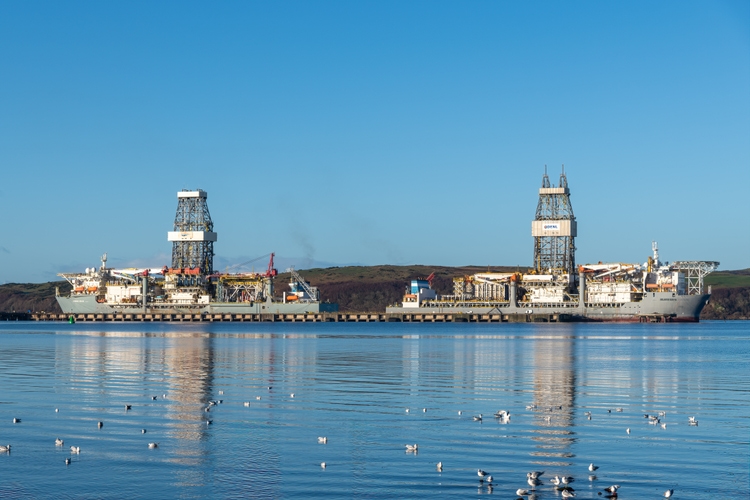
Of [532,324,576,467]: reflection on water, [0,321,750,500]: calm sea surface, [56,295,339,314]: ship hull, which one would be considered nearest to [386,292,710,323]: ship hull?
[56,295,339,314]: ship hull

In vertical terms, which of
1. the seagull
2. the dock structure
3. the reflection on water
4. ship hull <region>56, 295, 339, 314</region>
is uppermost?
ship hull <region>56, 295, 339, 314</region>

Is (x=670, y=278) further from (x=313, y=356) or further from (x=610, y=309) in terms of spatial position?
(x=313, y=356)

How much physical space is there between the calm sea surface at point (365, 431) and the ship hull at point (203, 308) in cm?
12419

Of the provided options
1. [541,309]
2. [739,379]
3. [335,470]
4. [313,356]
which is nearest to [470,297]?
[541,309]

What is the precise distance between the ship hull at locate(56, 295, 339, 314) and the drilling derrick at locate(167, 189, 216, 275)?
8275 millimetres

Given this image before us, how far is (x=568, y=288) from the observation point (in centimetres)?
16488

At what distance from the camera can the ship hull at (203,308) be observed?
565ft

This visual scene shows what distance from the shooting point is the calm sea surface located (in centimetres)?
1880

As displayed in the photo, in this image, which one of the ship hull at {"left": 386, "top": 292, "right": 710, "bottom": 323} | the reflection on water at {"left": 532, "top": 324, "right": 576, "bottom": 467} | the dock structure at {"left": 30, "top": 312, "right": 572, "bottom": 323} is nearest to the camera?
the reflection on water at {"left": 532, "top": 324, "right": 576, "bottom": 467}

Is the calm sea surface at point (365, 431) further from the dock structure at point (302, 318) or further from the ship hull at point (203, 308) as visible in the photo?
the ship hull at point (203, 308)

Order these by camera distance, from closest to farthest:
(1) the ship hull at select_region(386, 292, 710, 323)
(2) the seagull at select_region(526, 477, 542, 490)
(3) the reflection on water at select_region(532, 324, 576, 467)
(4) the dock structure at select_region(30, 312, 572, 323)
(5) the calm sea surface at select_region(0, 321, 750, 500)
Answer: (2) the seagull at select_region(526, 477, 542, 490) < (5) the calm sea surface at select_region(0, 321, 750, 500) < (3) the reflection on water at select_region(532, 324, 576, 467) < (1) the ship hull at select_region(386, 292, 710, 323) < (4) the dock structure at select_region(30, 312, 572, 323)

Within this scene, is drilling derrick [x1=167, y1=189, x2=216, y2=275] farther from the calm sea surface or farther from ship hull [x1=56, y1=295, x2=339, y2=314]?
the calm sea surface

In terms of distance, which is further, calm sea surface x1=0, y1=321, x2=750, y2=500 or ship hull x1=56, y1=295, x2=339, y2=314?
ship hull x1=56, y1=295, x2=339, y2=314

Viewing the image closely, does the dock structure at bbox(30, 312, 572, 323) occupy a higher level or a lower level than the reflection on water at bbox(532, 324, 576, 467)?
higher
